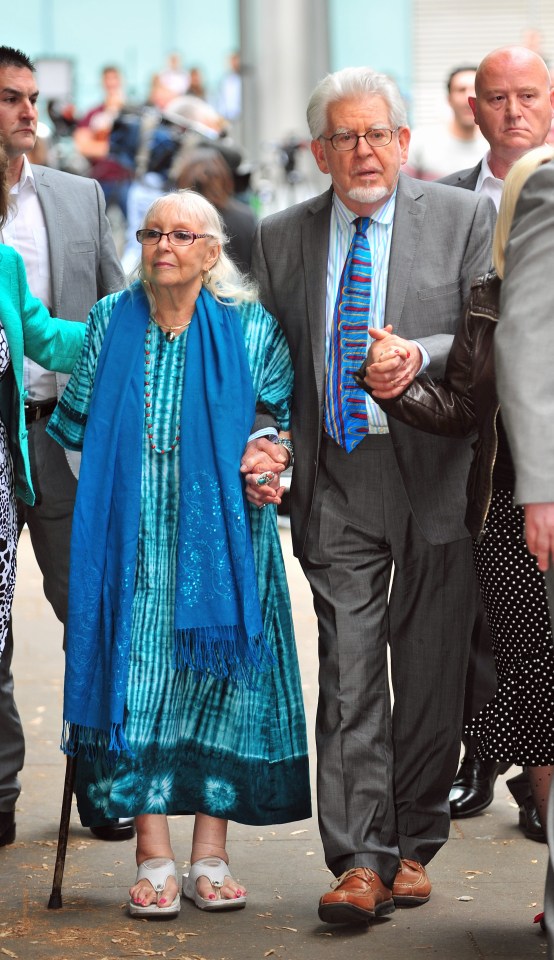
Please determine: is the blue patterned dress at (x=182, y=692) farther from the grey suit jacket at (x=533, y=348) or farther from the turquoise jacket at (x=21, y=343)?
the grey suit jacket at (x=533, y=348)

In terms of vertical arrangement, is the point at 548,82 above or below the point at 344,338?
above

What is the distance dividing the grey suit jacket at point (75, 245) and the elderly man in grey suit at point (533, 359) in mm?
1893

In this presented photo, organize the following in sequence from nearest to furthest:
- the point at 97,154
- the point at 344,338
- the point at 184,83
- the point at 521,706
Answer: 1. the point at 521,706
2. the point at 344,338
3. the point at 97,154
4. the point at 184,83

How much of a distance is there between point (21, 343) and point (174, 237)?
512 millimetres

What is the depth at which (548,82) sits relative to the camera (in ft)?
16.7

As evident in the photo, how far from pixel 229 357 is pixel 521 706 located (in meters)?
1.17

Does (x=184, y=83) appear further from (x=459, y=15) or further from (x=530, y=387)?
(x=530, y=387)

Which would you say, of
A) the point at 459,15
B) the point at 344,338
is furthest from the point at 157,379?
the point at 459,15

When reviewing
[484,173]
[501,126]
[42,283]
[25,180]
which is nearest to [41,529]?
[42,283]

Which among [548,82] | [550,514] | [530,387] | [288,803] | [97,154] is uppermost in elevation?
[97,154]

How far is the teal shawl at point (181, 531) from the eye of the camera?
4004 millimetres

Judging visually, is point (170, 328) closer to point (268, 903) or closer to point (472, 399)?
point (472, 399)

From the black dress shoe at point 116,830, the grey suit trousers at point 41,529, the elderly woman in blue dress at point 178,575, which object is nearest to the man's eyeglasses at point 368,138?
the elderly woman in blue dress at point 178,575

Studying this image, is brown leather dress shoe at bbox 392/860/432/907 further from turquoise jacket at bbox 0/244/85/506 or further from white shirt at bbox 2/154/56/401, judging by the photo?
white shirt at bbox 2/154/56/401
